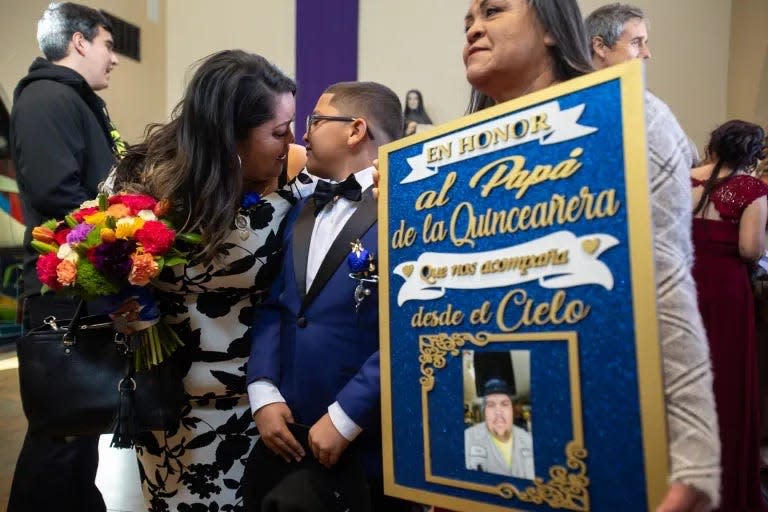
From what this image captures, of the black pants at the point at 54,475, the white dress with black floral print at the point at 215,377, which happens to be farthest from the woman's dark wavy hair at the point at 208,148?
the black pants at the point at 54,475

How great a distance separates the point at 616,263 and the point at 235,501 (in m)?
1.22

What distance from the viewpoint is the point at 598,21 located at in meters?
2.18

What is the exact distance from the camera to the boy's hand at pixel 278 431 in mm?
1337

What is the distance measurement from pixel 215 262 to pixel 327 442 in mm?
536

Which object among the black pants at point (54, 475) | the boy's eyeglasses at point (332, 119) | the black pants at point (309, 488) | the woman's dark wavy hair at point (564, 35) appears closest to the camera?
the woman's dark wavy hair at point (564, 35)

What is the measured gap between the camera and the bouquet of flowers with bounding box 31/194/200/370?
53.1 inches

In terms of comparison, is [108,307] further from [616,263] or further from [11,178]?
[11,178]

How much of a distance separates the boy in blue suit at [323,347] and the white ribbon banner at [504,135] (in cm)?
42

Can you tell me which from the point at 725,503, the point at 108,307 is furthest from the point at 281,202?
the point at 725,503

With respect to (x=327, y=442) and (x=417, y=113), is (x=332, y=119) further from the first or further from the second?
(x=417, y=113)

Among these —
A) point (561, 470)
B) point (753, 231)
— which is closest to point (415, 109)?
point (753, 231)

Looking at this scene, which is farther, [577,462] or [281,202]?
[281,202]

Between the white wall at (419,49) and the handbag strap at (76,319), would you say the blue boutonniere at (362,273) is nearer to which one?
the handbag strap at (76,319)

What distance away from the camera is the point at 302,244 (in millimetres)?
1483
